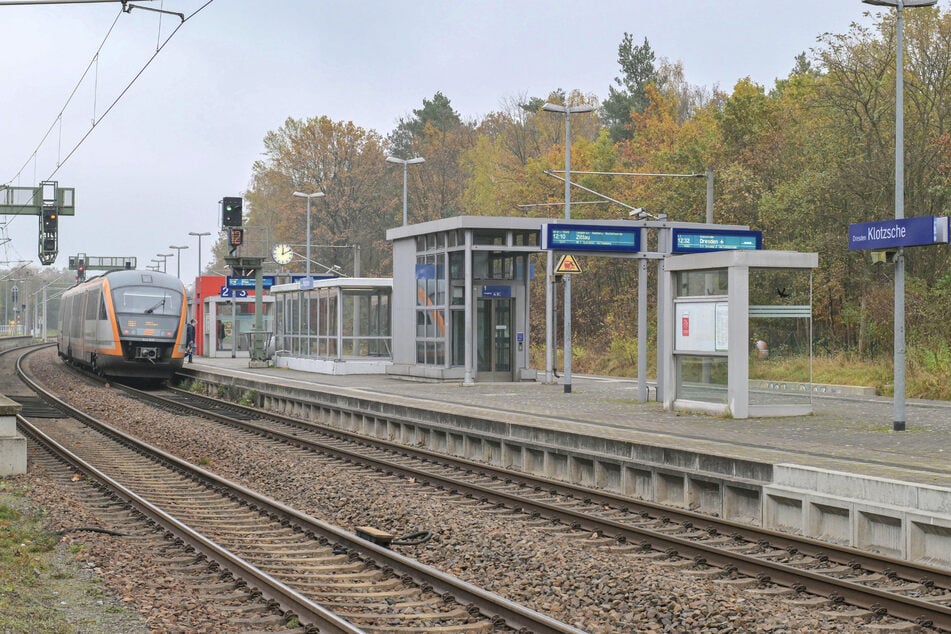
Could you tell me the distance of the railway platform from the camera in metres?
10.8

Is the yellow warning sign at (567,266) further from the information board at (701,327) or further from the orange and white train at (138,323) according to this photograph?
the orange and white train at (138,323)

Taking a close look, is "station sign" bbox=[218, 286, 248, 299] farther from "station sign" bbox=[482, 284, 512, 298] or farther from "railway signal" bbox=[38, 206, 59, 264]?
"station sign" bbox=[482, 284, 512, 298]

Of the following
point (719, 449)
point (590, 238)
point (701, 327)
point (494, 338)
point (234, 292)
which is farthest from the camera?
point (234, 292)

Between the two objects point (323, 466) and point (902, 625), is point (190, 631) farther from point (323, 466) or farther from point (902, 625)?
point (323, 466)

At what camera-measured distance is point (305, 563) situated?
398 inches

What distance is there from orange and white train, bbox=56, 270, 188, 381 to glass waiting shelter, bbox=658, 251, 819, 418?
58.6 ft

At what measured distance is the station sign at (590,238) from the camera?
2284cm

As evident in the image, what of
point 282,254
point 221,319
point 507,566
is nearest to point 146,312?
point 282,254

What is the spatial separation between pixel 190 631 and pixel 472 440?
36.2 ft

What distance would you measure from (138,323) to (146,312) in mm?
419

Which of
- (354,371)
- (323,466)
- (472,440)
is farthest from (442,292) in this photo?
(323,466)

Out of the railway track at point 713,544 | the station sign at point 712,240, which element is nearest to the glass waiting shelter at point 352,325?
the station sign at point 712,240

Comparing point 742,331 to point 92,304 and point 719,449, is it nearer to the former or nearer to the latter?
point 719,449

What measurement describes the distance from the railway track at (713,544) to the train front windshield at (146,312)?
16.9 metres
